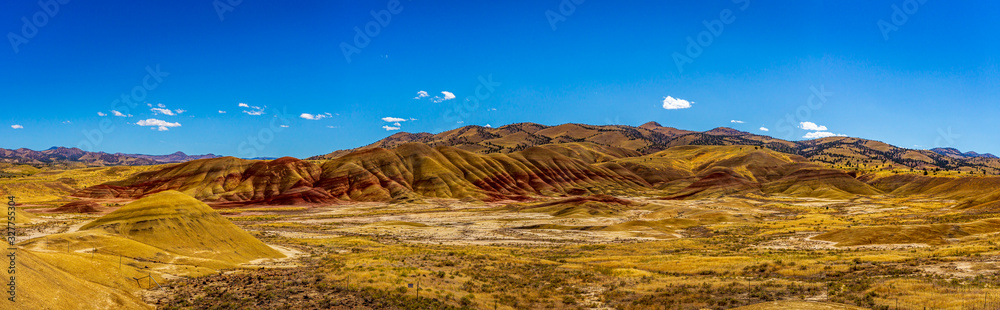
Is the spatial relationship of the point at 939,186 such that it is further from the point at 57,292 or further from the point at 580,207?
the point at 57,292

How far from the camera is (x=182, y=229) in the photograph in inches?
1650

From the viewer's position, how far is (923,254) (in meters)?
36.5

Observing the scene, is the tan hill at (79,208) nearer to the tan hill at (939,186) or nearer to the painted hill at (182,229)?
the painted hill at (182,229)

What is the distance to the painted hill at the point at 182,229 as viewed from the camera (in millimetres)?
40062

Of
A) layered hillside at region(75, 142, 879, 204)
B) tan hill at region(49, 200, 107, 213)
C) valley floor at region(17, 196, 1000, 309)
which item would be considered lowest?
valley floor at region(17, 196, 1000, 309)

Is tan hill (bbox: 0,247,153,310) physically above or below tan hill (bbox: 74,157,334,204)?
below

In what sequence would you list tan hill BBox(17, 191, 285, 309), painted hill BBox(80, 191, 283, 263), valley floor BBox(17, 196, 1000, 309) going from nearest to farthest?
tan hill BBox(17, 191, 285, 309)
valley floor BBox(17, 196, 1000, 309)
painted hill BBox(80, 191, 283, 263)

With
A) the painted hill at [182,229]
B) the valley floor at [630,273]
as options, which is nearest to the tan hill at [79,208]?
the valley floor at [630,273]

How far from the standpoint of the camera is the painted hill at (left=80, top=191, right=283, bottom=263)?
131 ft

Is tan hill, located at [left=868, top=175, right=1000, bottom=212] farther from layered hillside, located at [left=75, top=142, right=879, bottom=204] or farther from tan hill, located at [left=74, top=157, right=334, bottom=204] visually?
tan hill, located at [left=74, top=157, right=334, bottom=204]

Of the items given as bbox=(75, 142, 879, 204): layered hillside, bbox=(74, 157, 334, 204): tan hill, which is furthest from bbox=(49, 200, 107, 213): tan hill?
bbox=(75, 142, 879, 204): layered hillside

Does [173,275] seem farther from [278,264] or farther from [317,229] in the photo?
[317,229]

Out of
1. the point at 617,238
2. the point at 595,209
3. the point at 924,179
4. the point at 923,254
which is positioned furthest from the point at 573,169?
the point at 923,254

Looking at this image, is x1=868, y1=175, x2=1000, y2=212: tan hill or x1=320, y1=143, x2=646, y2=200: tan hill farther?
x1=320, y1=143, x2=646, y2=200: tan hill
